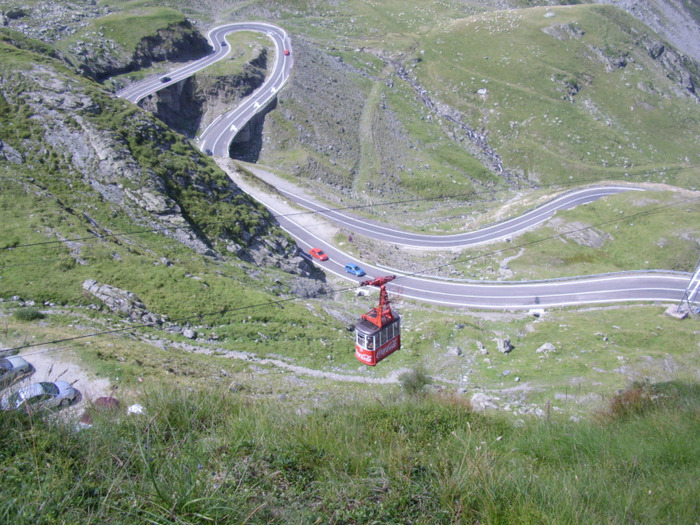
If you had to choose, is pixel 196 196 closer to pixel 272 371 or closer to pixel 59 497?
pixel 272 371

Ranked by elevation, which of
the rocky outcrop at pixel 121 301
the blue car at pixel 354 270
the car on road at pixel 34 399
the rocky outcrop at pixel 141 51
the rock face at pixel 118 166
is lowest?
the blue car at pixel 354 270

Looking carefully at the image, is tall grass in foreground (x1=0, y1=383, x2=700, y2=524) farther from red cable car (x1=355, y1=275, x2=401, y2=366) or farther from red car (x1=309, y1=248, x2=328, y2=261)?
red car (x1=309, y1=248, x2=328, y2=261)

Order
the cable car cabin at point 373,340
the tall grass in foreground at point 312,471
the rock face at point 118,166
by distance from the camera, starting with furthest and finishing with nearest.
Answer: the rock face at point 118,166 < the cable car cabin at point 373,340 < the tall grass in foreground at point 312,471

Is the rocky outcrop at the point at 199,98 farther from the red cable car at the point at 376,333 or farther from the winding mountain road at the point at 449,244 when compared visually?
the red cable car at the point at 376,333

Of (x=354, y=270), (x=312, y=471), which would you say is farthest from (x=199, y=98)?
(x=312, y=471)

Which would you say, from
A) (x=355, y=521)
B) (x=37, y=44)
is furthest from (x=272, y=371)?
Answer: (x=37, y=44)

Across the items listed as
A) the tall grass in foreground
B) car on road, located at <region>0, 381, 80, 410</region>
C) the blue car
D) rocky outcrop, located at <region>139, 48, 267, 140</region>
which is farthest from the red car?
car on road, located at <region>0, 381, 80, 410</region>

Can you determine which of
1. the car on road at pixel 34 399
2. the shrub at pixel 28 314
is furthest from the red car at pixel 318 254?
the car on road at pixel 34 399
